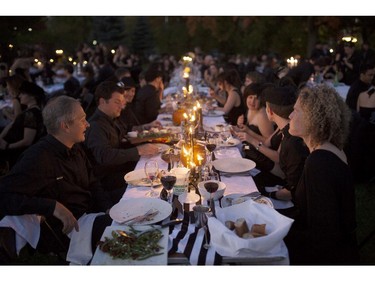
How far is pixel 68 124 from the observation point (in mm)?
2896

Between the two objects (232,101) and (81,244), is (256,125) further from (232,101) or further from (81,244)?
(81,244)

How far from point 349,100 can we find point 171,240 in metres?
5.32

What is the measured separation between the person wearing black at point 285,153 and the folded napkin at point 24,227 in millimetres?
1869

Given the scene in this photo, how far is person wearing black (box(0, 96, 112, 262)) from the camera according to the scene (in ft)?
8.36

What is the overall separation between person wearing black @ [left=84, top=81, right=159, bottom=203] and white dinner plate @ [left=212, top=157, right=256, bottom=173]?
773mm

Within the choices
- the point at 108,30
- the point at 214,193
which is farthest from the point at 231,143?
the point at 108,30

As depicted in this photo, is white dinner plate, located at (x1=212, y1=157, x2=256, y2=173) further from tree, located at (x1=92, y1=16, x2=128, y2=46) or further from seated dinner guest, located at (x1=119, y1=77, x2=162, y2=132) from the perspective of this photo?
tree, located at (x1=92, y1=16, x2=128, y2=46)

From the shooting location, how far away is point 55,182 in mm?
2834

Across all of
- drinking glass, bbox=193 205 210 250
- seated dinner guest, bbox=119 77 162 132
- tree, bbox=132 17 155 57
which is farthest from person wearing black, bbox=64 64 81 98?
tree, bbox=132 17 155 57

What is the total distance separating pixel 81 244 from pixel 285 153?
1780mm
